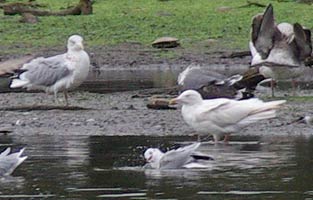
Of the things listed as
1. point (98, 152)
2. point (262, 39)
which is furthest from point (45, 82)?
point (98, 152)

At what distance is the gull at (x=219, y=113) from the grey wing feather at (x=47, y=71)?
165 inches

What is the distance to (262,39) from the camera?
17281 mm

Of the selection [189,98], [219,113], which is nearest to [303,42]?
[219,113]

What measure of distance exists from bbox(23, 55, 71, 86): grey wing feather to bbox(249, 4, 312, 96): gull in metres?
2.70

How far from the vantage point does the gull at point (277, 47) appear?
1708 cm

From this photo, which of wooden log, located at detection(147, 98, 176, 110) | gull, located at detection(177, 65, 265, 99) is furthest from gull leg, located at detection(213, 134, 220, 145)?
wooden log, located at detection(147, 98, 176, 110)

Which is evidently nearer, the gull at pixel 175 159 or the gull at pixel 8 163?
the gull at pixel 8 163

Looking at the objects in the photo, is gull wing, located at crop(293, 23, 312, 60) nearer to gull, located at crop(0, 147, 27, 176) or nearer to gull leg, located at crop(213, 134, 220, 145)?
gull leg, located at crop(213, 134, 220, 145)

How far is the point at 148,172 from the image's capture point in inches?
419

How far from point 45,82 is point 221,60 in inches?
263

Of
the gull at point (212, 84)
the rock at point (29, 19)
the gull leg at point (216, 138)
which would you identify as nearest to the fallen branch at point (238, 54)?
the rock at point (29, 19)

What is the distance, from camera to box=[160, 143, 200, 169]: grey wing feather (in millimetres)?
Result: 10727

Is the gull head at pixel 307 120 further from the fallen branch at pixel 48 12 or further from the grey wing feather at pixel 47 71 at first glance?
the fallen branch at pixel 48 12

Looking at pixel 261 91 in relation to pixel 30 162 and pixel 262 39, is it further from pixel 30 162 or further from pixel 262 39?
pixel 30 162
